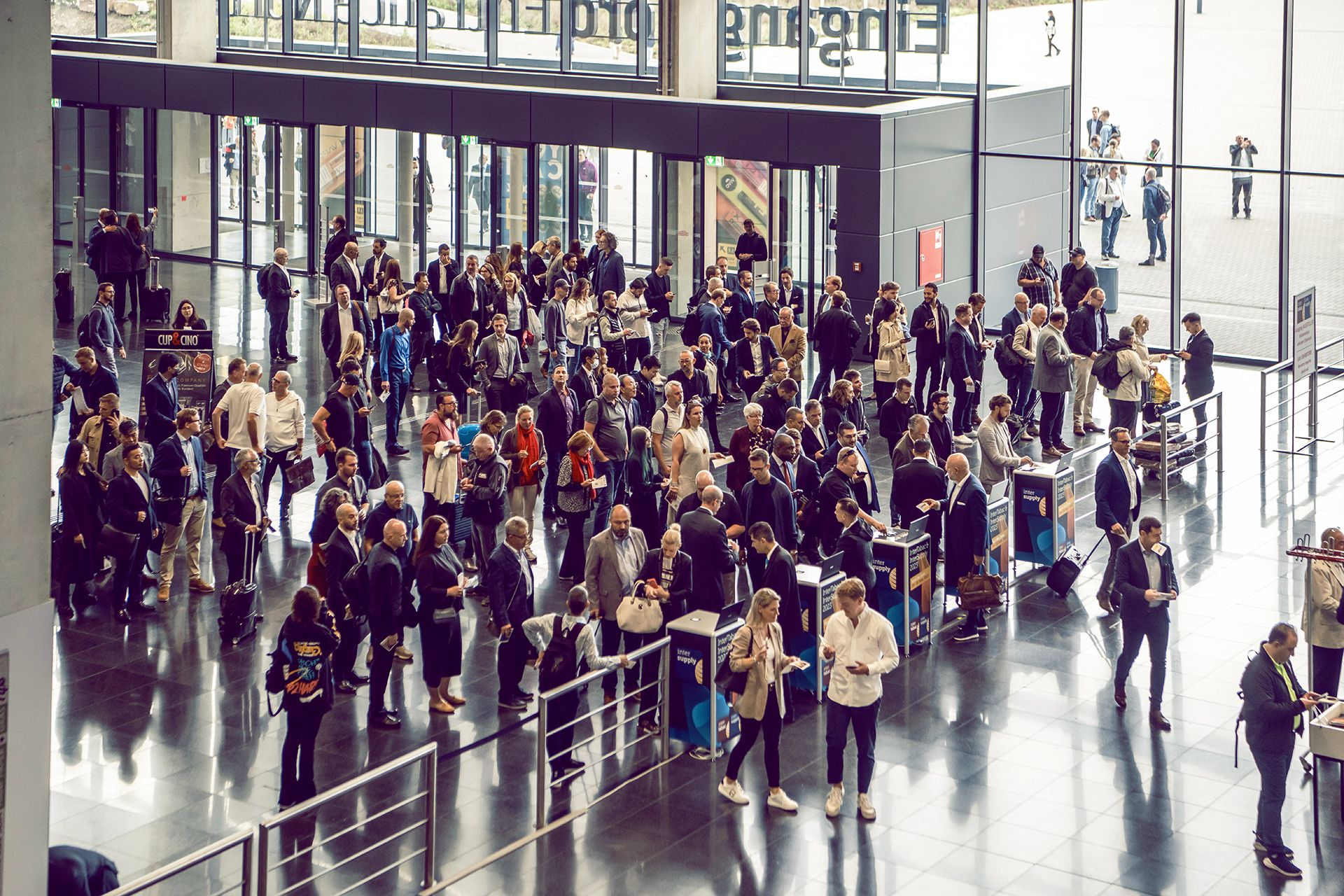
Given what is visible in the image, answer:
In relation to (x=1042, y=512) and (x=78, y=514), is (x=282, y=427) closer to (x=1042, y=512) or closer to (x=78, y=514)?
(x=78, y=514)

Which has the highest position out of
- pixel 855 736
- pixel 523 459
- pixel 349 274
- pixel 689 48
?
pixel 689 48

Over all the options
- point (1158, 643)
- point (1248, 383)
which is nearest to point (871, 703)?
point (1158, 643)

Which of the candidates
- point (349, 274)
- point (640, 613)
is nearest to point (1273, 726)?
point (640, 613)

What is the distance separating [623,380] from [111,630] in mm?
5097

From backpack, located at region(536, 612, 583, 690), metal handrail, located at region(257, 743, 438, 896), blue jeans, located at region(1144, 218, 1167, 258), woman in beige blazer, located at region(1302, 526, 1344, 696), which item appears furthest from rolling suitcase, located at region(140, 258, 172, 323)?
→ woman in beige blazer, located at region(1302, 526, 1344, 696)

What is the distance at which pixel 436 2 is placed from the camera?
32.2 m

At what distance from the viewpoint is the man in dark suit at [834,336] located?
2130 cm

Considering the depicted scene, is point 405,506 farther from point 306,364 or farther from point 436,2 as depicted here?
point 436,2

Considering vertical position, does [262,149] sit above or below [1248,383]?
above

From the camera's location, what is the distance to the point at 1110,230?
27031mm

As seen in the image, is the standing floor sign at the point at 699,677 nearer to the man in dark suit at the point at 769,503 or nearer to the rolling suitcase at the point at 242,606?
the man in dark suit at the point at 769,503

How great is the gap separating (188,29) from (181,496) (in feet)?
68.6

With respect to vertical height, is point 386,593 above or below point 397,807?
above

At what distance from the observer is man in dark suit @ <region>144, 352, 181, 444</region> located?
17.3 m
